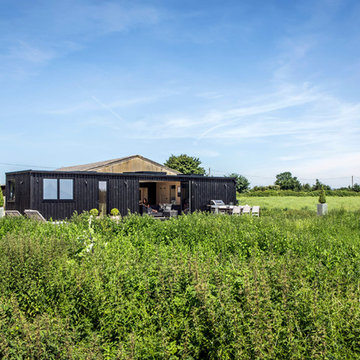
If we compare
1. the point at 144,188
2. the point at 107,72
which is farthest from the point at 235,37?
the point at 144,188

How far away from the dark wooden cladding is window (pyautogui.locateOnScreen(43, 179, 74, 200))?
14 centimetres

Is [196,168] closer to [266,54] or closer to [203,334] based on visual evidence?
[266,54]

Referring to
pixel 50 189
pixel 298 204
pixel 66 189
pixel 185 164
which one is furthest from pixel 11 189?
pixel 185 164

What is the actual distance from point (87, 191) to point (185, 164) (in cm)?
3287

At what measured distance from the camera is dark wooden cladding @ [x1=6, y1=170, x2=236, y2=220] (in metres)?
17.4

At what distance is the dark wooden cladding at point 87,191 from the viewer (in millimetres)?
17422

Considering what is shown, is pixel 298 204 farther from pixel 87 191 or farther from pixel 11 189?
pixel 11 189

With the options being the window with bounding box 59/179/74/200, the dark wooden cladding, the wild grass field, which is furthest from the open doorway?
the window with bounding box 59/179/74/200

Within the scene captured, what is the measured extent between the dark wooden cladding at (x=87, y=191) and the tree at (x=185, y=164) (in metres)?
28.4

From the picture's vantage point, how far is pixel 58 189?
59.0 feet

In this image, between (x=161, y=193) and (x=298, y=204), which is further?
(x=298, y=204)

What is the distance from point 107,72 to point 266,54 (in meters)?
5.34

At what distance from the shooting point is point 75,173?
60.0 feet

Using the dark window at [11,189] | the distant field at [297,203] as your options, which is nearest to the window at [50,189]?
the dark window at [11,189]
